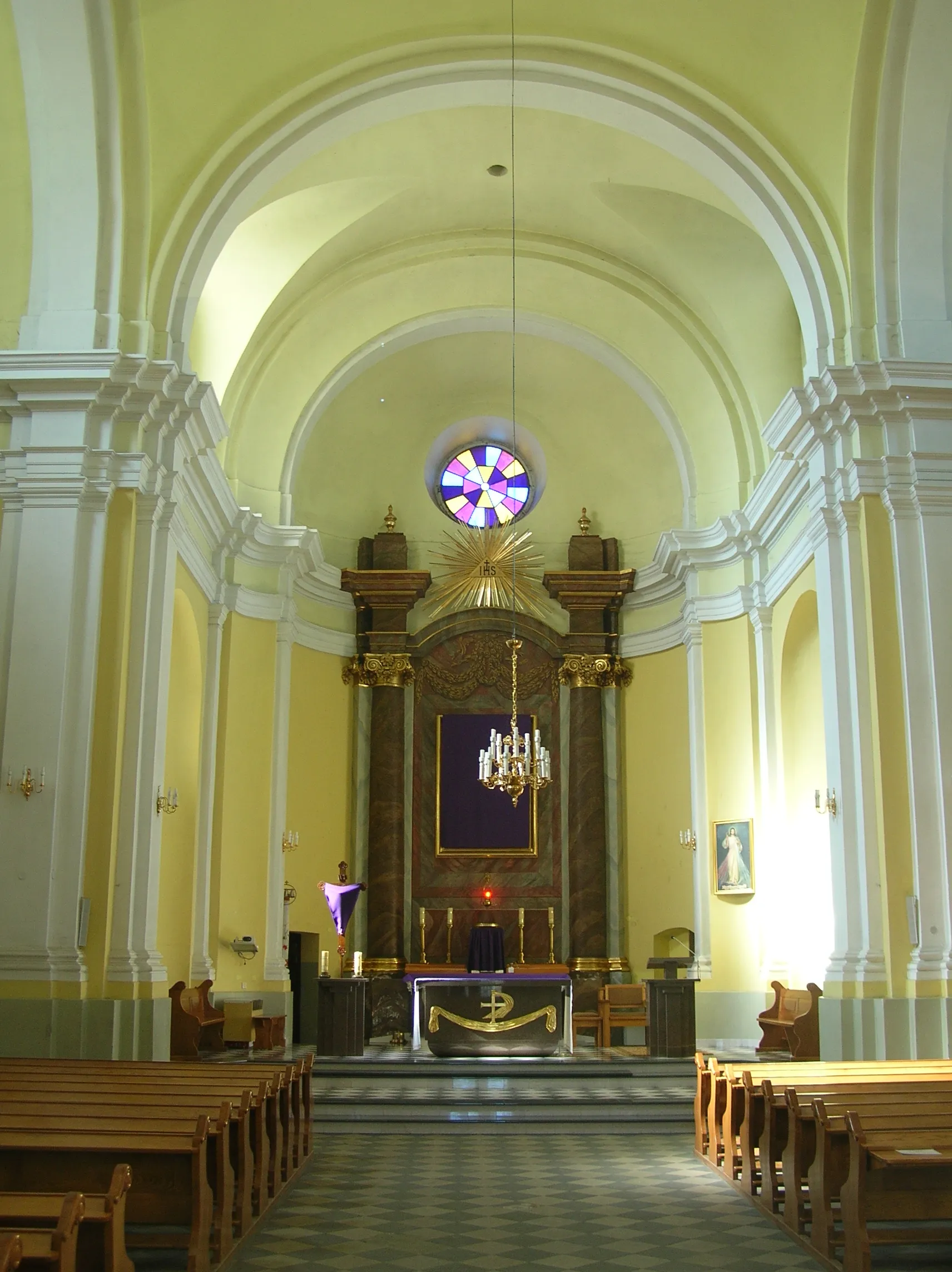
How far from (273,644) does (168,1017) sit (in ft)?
18.9

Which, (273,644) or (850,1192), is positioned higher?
(273,644)

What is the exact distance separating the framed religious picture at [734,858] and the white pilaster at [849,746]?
3.58m

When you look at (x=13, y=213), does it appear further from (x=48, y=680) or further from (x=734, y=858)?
(x=734, y=858)

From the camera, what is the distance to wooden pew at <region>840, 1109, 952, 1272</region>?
5.05 metres

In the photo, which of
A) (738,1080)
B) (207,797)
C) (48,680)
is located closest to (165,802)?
(48,680)

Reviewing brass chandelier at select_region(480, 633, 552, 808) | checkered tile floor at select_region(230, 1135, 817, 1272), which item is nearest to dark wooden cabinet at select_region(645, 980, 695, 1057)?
brass chandelier at select_region(480, 633, 552, 808)

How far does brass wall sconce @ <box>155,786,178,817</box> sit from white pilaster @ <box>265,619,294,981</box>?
333 centimetres

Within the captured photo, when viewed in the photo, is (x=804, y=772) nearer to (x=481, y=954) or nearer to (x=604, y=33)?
(x=481, y=954)

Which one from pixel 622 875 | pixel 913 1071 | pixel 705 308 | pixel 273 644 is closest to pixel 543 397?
pixel 705 308

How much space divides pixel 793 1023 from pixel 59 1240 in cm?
925

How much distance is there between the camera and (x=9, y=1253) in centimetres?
323

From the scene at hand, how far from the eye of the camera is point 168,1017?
972cm

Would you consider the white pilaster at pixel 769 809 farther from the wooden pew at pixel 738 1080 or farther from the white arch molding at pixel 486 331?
the wooden pew at pixel 738 1080

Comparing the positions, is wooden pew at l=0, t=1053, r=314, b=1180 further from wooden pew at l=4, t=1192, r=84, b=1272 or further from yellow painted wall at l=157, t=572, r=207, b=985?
yellow painted wall at l=157, t=572, r=207, b=985
